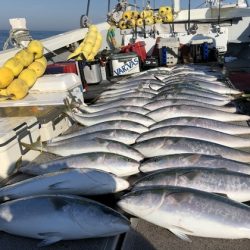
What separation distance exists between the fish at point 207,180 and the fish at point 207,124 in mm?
1437

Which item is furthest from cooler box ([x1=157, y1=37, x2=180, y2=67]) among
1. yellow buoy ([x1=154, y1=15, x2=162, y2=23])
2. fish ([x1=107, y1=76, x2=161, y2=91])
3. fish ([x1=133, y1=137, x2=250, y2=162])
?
fish ([x1=133, y1=137, x2=250, y2=162])

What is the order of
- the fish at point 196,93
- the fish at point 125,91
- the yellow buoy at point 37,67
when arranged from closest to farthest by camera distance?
the fish at point 196,93, the yellow buoy at point 37,67, the fish at point 125,91

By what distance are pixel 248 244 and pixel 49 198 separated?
1595mm

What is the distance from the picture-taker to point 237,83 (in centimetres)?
727

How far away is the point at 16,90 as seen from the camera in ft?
16.8

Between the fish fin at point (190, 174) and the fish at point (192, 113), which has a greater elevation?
the fish fin at point (190, 174)

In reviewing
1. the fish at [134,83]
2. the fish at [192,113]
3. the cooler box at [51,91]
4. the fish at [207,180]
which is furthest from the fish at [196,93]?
the fish at [207,180]

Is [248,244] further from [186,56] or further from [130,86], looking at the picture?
[186,56]

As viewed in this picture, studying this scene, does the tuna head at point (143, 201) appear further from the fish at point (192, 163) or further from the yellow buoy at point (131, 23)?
the yellow buoy at point (131, 23)

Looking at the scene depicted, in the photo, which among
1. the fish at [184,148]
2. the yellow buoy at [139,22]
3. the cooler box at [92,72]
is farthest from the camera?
the yellow buoy at [139,22]

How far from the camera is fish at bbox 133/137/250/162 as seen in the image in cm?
356

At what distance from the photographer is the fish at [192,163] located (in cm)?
317

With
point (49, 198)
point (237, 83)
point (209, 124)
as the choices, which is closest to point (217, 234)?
point (49, 198)

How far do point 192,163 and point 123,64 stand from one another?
18.4 ft
